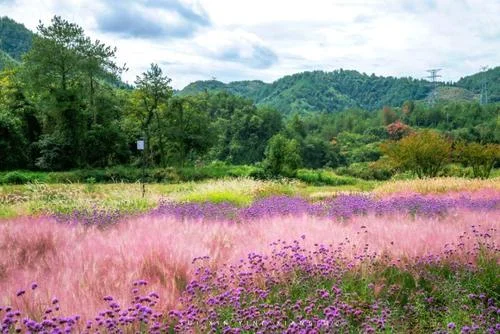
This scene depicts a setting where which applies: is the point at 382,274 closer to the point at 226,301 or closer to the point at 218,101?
the point at 226,301

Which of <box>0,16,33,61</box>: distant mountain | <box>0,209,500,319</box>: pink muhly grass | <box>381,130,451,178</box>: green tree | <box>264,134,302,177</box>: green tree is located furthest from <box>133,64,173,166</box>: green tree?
<box>0,16,33,61</box>: distant mountain

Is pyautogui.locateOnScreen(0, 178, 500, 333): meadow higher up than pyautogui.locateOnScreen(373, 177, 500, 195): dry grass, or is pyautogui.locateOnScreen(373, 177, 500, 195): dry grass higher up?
pyautogui.locateOnScreen(0, 178, 500, 333): meadow

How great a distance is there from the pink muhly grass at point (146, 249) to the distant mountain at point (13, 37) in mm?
154851

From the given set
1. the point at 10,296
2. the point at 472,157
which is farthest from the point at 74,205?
the point at 472,157

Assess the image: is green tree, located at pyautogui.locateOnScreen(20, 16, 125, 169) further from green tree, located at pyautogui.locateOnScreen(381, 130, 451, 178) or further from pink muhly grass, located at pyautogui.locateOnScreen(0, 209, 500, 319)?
pink muhly grass, located at pyautogui.locateOnScreen(0, 209, 500, 319)

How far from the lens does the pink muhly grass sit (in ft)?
13.2

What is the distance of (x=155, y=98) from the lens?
4266cm

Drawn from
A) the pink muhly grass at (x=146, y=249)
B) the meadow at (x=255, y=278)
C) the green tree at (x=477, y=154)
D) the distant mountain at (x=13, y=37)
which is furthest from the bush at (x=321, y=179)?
the distant mountain at (x=13, y=37)

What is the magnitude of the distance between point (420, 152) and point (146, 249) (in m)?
26.5

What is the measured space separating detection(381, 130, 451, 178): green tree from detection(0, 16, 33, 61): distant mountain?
14028cm

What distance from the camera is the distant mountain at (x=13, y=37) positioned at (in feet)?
471

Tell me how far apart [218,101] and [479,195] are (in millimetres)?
96069

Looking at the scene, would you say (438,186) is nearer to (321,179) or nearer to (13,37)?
(321,179)

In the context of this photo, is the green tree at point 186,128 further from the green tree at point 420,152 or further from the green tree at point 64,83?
the green tree at point 420,152
